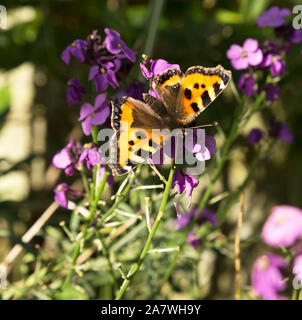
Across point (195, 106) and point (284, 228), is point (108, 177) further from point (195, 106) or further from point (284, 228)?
point (284, 228)

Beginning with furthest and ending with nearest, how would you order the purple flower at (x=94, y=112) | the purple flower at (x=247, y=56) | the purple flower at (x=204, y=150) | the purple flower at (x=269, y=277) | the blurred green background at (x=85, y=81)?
the blurred green background at (x=85, y=81)
the purple flower at (x=269, y=277)
the purple flower at (x=247, y=56)
the purple flower at (x=94, y=112)
the purple flower at (x=204, y=150)

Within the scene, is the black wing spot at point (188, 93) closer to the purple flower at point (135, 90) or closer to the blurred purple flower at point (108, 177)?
the purple flower at point (135, 90)

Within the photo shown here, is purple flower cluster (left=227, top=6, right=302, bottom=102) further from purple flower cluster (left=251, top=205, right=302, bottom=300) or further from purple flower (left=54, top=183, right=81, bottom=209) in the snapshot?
purple flower (left=54, top=183, right=81, bottom=209)

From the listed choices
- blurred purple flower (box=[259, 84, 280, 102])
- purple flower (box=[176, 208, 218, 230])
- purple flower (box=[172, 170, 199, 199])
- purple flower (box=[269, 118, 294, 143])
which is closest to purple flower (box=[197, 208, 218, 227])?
purple flower (box=[176, 208, 218, 230])

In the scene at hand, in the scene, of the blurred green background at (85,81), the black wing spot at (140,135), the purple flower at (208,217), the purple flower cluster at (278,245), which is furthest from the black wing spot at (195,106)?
the blurred green background at (85,81)
